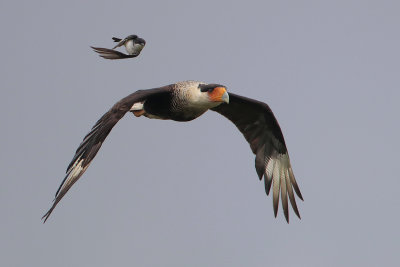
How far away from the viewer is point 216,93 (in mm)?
12656

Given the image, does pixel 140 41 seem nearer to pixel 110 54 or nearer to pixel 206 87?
pixel 110 54

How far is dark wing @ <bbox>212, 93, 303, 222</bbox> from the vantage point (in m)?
15.0

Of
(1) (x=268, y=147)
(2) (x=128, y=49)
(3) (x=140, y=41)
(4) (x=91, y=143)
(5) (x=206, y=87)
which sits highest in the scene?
(3) (x=140, y=41)

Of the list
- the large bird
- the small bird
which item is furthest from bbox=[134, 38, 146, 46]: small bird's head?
the large bird

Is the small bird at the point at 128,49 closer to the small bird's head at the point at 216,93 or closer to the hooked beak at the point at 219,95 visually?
the small bird's head at the point at 216,93


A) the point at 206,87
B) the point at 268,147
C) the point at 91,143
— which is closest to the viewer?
the point at 91,143

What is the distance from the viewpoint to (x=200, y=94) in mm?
12938

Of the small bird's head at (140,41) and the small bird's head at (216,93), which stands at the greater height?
the small bird's head at (140,41)

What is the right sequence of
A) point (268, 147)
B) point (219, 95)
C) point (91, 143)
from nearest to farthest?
point (91, 143)
point (219, 95)
point (268, 147)

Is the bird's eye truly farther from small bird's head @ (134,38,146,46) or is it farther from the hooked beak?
small bird's head @ (134,38,146,46)

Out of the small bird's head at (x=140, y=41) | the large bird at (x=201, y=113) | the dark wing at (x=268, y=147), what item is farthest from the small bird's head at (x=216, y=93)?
the dark wing at (x=268, y=147)

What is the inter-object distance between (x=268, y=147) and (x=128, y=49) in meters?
3.76

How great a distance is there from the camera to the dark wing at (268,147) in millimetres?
15008

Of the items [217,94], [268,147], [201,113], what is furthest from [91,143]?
[268,147]
